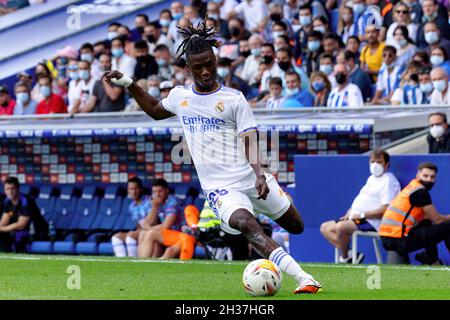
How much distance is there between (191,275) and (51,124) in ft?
23.5

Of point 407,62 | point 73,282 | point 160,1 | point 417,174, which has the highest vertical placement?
point 160,1

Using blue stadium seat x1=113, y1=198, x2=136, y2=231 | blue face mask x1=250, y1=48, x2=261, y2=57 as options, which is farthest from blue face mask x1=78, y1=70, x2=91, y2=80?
blue face mask x1=250, y1=48, x2=261, y2=57

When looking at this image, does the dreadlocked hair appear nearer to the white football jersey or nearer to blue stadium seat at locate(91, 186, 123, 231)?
the white football jersey

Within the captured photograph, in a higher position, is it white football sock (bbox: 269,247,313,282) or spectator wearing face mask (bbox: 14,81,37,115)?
spectator wearing face mask (bbox: 14,81,37,115)

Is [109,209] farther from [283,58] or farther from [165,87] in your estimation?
[283,58]

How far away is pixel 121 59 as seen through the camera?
2130 centimetres

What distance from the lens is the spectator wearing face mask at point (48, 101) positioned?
21.0m

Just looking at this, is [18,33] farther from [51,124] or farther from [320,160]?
[320,160]

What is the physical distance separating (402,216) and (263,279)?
5588mm

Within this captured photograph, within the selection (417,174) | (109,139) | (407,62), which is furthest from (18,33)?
(417,174)

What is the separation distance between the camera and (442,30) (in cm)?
1855

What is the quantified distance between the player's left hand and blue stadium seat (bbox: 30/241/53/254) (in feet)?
32.6

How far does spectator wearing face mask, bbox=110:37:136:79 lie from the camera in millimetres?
21109

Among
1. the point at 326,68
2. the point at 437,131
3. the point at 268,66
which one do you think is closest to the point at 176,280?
the point at 437,131
